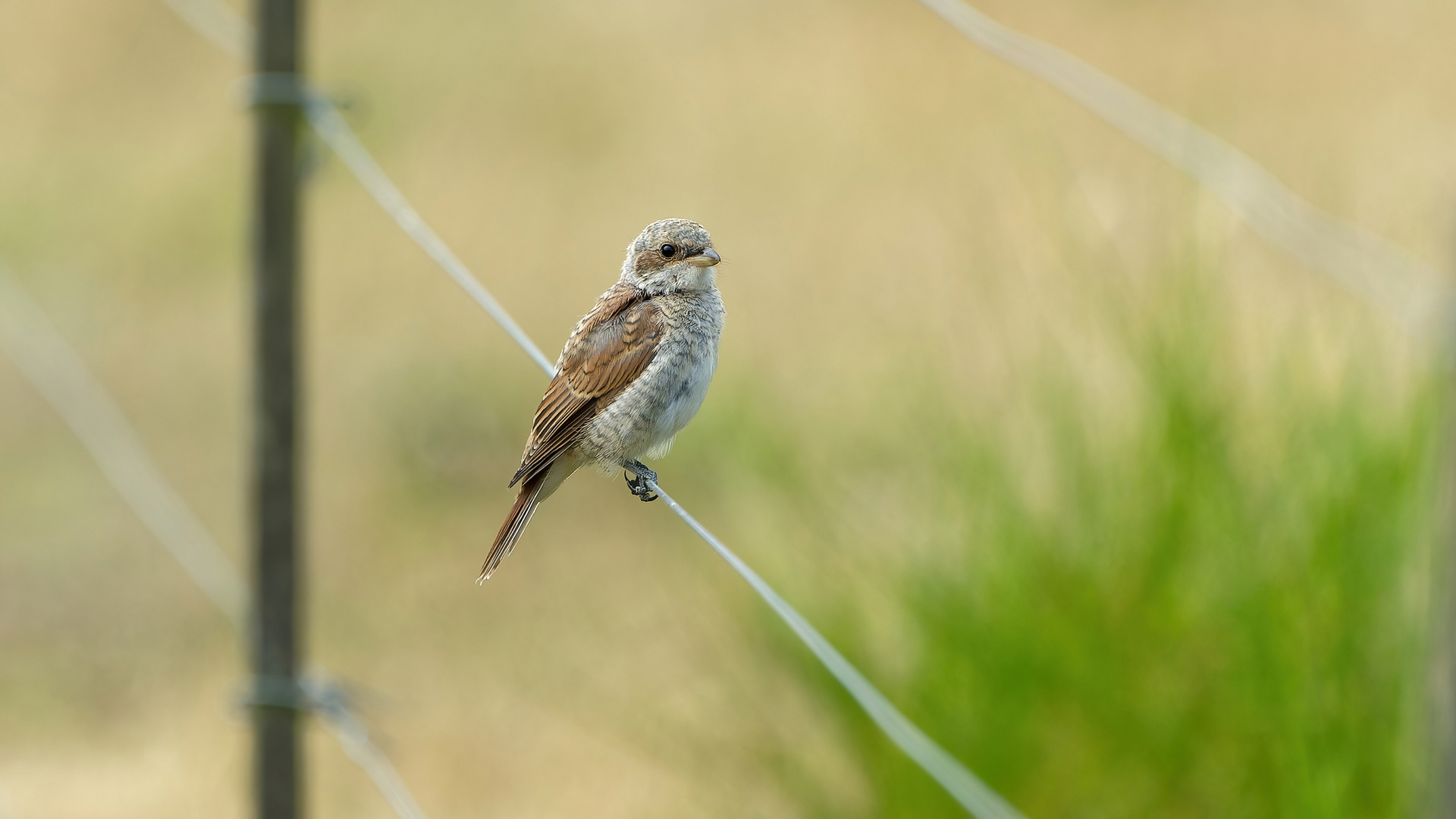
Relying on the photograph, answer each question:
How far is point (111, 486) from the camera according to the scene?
318 inches

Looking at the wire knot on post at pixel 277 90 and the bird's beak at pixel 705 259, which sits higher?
the wire knot on post at pixel 277 90

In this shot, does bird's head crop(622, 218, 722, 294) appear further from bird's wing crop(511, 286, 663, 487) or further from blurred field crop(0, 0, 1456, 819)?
blurred field crop(0, 0, 1456, 819)

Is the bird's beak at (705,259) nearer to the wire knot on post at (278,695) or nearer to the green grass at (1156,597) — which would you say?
the green grass at (1156,597)

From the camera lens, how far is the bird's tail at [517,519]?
197 cm

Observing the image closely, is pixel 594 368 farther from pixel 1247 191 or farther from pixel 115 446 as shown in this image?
pixel 115 446

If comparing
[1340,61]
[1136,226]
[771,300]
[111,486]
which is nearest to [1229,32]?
[1340,61]

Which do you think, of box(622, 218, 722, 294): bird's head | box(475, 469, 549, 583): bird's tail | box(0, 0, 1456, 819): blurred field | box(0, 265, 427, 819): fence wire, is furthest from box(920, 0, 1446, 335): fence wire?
box(0, 265, 427, 819): fence wire

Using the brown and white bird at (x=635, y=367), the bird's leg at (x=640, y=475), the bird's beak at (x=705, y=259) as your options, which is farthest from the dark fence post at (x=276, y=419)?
the bird's beak at (x=705, y=259)

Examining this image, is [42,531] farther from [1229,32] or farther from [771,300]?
[1229,32]

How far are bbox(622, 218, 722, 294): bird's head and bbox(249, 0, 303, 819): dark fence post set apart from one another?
1161 millimetres

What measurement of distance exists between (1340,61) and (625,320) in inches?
389

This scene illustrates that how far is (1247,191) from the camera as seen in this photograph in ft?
9.18

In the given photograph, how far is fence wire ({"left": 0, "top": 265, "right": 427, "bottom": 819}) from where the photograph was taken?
21.0ft

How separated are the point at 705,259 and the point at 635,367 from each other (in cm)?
22
